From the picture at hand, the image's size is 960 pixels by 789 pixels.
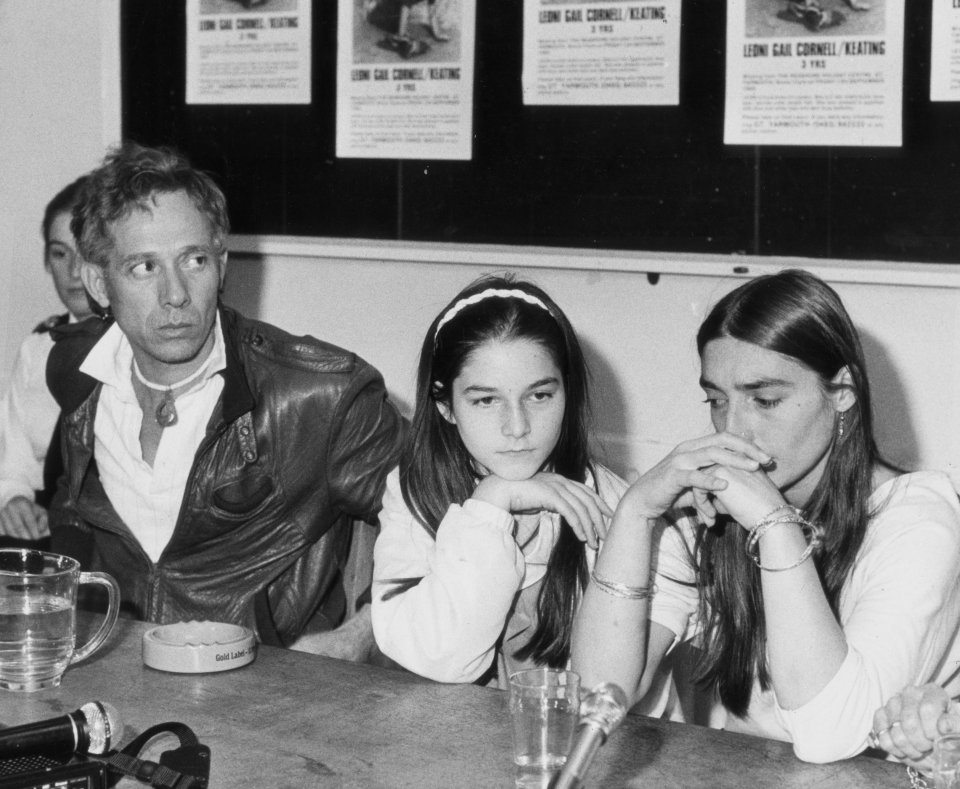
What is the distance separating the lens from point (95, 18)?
141 inches

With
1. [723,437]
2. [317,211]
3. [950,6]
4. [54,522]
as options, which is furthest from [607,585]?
[317,211]

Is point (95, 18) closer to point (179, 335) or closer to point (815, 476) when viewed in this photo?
point (179, 335)

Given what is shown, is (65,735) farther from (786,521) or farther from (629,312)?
(629,312)

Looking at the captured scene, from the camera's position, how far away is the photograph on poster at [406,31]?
3.06 metres

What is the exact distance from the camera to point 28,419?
130 inches

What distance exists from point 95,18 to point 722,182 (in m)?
1.79

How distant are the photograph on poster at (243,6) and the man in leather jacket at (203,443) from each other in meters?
0.96

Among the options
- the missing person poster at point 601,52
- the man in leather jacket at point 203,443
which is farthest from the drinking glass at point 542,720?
the missing person poster at point 601,52

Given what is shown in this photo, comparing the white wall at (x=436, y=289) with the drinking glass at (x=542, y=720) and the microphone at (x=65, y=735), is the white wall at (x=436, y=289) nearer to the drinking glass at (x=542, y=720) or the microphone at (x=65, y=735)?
the drinking glass at (x=542, y=720)

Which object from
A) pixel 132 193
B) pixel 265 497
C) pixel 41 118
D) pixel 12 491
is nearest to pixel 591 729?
pixel 265 497

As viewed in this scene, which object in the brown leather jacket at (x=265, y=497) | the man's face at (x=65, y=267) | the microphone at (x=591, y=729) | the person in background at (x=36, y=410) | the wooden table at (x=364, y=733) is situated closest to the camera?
the microphone at (x=591, y=729)

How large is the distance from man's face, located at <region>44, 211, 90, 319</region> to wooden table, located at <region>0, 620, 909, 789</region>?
1.84 metres

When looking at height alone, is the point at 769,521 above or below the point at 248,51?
below

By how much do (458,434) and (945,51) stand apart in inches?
49.3
